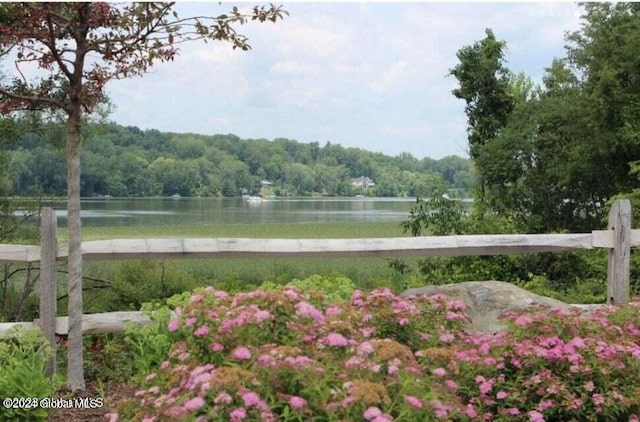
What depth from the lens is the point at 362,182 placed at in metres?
26.2

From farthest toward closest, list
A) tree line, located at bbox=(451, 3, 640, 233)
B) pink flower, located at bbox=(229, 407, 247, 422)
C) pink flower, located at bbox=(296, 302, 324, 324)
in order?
tree line, located at bbox=(451, 3, 640, 233) < pink flower, located at bbox=(296, 302, 324, 324) < pink flower, located at bbox=(229, 407, 247, 422)

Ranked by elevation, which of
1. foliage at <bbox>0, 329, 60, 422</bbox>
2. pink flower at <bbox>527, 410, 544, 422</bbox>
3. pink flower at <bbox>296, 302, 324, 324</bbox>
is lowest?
foliage at <bbox>0, 329, 60, 422</bbox>

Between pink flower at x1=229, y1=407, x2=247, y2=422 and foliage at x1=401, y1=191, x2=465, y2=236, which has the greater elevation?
foliage at x1=401, y1=191, x2=465, y2=236

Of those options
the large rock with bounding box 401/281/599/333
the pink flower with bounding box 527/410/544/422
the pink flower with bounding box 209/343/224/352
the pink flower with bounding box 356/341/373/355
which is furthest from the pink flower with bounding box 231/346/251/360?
the large rock with bounding box 401/281/599/333

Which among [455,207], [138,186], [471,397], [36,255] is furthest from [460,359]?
[138,186]

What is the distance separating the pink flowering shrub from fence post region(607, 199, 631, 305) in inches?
65.5

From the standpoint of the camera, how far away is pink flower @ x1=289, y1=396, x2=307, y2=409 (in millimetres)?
2395

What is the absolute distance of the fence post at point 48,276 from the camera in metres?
4.92

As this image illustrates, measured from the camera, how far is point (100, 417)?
167 inches

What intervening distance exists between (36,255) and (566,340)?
3.78 meters

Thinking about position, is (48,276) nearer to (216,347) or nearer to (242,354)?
(216,347)

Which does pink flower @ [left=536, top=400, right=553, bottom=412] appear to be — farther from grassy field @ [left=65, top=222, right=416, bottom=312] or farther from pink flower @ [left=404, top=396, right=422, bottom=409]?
grassy field @ [left=65, top=222, right=416, bottom=312]

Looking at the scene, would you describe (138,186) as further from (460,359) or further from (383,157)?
(460,359)

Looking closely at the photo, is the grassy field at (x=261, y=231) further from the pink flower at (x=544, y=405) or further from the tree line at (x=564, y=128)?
the pink flower at (x=544, y=405)
